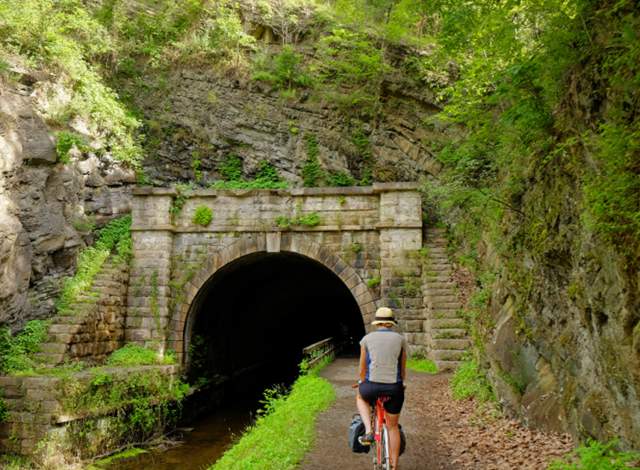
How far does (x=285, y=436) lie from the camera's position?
6.32 m

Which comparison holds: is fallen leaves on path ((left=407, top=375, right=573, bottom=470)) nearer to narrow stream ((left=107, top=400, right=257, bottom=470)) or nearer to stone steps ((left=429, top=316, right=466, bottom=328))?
stone steps ((left=429, top=316, right=466, bottom=328))

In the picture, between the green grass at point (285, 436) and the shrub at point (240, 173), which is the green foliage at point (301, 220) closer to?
the shrub at point (240, 173)

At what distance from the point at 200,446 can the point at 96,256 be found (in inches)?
223

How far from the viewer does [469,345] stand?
1064 cm

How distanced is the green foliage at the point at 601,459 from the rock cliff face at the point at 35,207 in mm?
10373

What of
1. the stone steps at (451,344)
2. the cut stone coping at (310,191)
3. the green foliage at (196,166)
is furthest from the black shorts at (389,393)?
the green foliage at (196,166)

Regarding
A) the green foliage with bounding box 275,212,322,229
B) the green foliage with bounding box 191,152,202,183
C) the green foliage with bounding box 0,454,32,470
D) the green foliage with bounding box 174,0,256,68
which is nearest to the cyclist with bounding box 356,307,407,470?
the green foliage with bounding box 0,454,32,470

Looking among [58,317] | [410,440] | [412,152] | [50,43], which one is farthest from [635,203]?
[50,43]

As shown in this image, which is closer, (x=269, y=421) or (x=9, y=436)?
(x=269, y=421)

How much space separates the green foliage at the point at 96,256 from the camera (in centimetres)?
1140

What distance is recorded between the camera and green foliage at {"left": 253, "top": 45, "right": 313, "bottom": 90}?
1786cm

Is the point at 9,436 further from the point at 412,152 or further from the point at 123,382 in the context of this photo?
the point at 412,152

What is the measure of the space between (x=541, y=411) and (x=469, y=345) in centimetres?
546

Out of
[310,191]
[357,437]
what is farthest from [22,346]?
[357,437]
